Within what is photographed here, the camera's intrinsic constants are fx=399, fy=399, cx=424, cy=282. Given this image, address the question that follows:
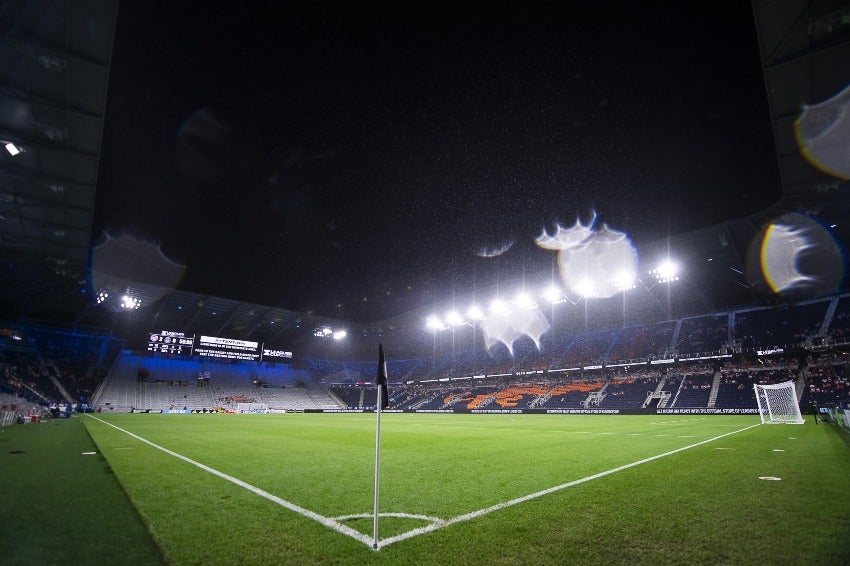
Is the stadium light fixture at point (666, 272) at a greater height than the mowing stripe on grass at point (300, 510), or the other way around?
the stadium light fixture at point (666, 272)

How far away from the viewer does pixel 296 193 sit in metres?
18.5

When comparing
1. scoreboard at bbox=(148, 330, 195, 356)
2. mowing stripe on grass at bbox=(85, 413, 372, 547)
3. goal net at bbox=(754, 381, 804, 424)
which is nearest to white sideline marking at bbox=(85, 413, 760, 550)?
mowing stripe on grass at bbox=(85, 413, 372, 547)

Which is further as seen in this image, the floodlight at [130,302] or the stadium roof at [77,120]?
the floodlight at [130,302]

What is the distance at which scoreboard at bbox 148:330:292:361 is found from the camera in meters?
49.2

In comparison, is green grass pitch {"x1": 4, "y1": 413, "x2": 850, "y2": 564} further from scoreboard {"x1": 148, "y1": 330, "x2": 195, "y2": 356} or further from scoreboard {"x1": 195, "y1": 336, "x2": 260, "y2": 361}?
scoreboard {"x1": 195, "y1": 336, "x2": 260, "y2": 361}

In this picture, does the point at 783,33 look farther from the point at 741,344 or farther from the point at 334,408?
the point at 334,408

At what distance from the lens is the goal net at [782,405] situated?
20719mm

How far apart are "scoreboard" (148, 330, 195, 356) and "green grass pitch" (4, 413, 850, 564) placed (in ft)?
156

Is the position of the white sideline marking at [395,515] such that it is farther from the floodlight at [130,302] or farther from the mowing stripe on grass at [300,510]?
the floodlight at [130,302]

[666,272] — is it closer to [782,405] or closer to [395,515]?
[782,405]

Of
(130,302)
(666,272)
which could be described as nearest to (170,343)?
(130,302)

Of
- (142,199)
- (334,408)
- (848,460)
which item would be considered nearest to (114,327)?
(334,408)

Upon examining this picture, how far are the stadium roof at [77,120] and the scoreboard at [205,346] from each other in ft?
59.3

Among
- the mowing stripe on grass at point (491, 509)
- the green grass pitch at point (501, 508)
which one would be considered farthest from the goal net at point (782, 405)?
the mowing stripe on grass at point (491, 509)
